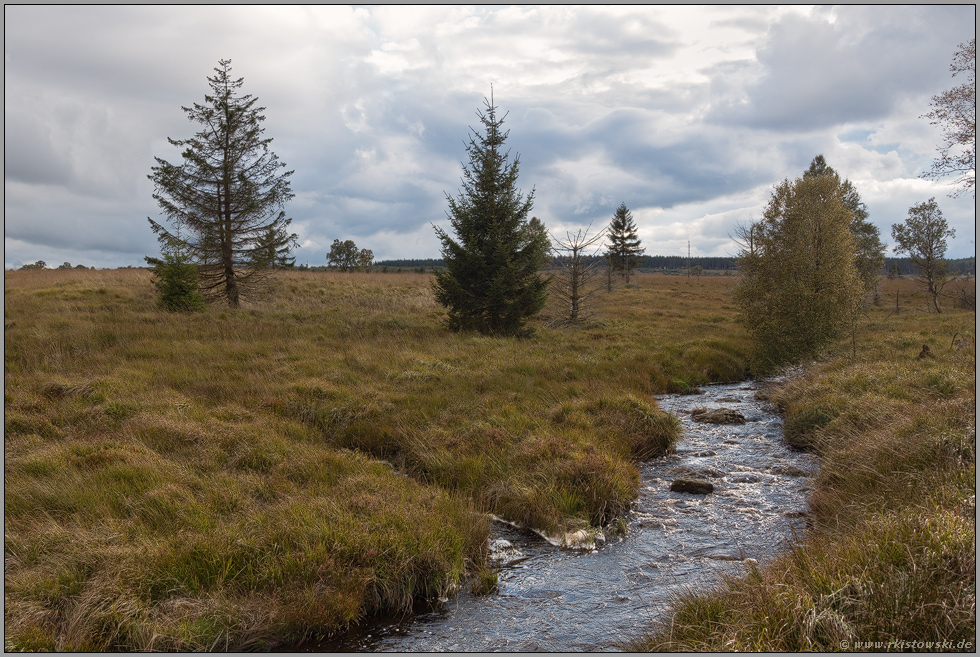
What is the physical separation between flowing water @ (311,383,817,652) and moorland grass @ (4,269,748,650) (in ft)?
1.28

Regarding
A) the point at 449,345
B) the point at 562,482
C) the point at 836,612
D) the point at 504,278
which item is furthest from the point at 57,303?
the point at 836,612

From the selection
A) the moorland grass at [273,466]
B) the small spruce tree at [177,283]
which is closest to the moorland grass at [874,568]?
the moorland grass at [273,466]

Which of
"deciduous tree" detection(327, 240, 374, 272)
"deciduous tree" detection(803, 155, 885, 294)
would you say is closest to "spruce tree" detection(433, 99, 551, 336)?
"deciduous tree" detection(803, 155, 885, 294)

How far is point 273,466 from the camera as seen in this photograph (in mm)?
8078

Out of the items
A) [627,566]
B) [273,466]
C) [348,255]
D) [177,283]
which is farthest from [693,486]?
[348,255]

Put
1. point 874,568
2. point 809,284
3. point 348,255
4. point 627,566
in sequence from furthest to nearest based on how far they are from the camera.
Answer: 1. point 348,255
2. point 809,284
3. point 627,566
4. point 874,568

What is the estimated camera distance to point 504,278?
68.8 feet

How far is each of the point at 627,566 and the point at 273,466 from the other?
5567 millimetres

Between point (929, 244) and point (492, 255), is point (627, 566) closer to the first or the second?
point (492, 255)

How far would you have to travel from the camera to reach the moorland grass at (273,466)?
4918 millimetres

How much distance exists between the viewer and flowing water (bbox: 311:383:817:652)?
4.97 meters

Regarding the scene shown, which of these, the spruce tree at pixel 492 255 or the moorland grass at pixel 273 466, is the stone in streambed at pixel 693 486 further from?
the spruce tree at pixel 492 255

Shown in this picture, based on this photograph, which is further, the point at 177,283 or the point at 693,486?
the point at 177,283

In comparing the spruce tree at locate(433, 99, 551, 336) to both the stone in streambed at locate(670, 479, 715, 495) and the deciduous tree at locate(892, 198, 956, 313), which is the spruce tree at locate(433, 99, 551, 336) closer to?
the stone in streambed at locate(670, 479, 715, 495)
